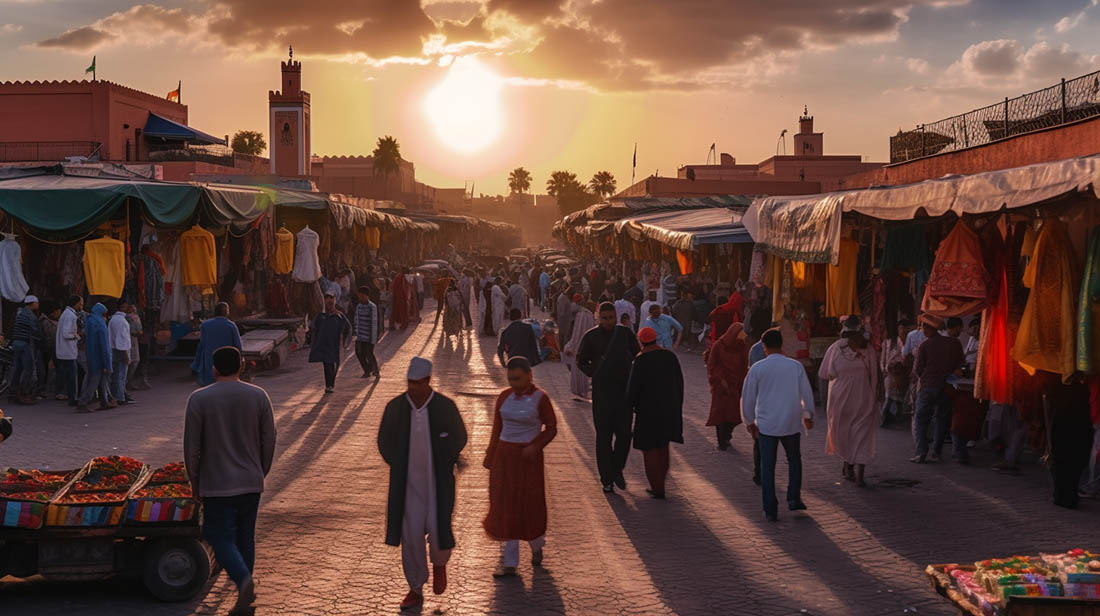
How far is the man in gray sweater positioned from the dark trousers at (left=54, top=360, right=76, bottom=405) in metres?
9.51

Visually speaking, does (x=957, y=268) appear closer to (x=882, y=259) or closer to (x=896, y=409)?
(x=882, y=259)

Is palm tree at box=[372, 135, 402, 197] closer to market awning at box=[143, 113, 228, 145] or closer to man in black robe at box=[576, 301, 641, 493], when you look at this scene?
market awning at box=[143, 113, 228, 145]

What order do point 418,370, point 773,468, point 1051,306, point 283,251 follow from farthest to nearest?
1. point 283,251
2. point 773,468
3. point 1051,306
4. point 418,370

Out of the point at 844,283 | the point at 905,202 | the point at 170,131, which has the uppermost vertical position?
the point at 170,131

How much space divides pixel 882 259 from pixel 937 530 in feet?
12.7

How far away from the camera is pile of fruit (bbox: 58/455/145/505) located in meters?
6.72

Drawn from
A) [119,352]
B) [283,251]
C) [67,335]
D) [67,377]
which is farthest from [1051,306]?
[283,251]

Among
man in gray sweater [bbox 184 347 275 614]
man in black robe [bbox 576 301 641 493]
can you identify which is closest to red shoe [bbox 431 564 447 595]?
man in gray sweater [bbox 184 347 275 614]

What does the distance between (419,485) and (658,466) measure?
3.57 meters

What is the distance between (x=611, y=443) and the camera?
9836 millimetres

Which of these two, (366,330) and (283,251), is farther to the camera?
(283,251)

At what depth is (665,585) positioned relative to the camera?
22.7 ft

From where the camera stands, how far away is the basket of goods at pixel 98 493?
6477mm

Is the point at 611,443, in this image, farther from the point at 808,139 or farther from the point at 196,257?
the point at 808,139
